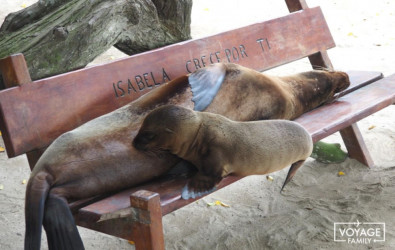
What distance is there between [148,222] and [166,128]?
55 cm

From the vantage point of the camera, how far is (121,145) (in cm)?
321

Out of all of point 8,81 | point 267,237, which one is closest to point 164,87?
point 8,81

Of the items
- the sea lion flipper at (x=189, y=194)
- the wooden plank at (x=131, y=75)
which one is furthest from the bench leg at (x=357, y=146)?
the sea lion flipper at (x=189, y=194)

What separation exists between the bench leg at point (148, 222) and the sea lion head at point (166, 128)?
0.42m

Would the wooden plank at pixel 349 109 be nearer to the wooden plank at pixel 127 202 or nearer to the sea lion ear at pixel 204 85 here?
the sea lion ear at pixel 204 85

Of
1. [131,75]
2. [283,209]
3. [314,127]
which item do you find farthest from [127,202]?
→ [283,209]

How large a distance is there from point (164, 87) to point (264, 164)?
0.85 metres

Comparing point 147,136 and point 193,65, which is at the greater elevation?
point 193,65

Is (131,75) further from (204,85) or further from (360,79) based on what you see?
(360,79)

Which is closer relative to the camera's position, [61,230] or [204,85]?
[61,230]

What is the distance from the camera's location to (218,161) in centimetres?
307

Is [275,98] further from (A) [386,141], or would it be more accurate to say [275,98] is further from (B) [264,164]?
(A) [386,141]

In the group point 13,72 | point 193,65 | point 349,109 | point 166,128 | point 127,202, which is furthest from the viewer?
point 193,65

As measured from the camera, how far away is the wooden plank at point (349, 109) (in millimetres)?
3817
